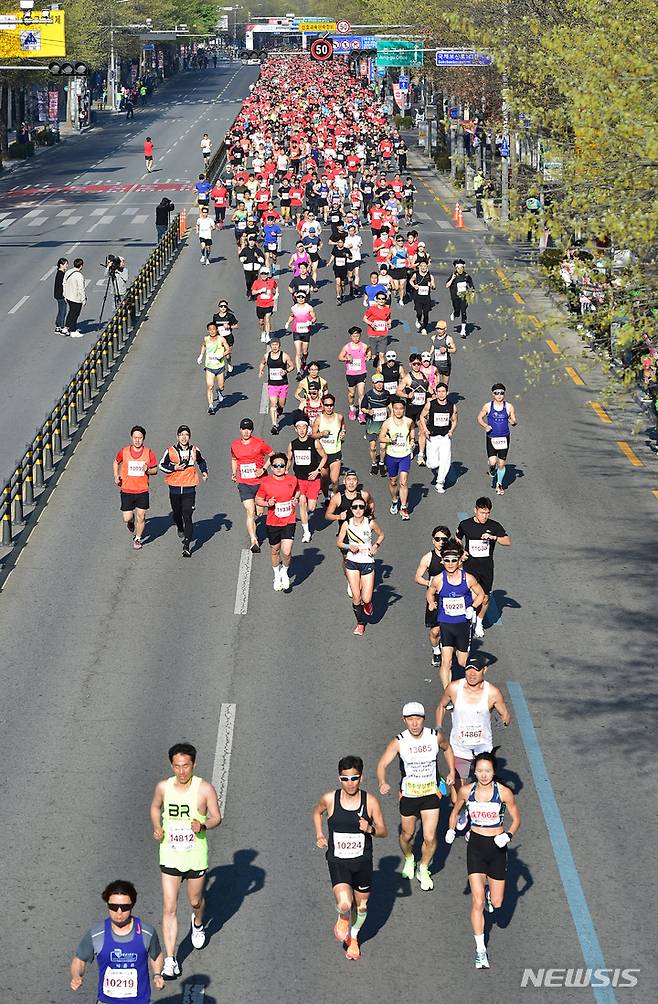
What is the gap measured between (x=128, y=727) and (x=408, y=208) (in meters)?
40.8

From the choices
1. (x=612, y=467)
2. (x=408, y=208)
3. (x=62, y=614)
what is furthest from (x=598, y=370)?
(x=408, y=208)

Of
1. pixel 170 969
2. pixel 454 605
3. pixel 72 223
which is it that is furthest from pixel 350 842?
pixel 72 223

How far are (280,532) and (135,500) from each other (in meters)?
2.45

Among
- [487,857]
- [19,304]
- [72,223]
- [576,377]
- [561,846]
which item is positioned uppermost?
[487,857]

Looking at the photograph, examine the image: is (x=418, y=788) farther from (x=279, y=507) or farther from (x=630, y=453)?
(x=630, y=453)

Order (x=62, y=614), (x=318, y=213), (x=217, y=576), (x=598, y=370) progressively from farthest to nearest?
(x=318, y=213)
(x=598, y=370)
(x=217, y=576)
(x=62, y=614)

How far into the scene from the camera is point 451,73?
2660 inches

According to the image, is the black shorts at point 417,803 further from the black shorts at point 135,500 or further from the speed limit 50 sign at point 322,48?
the speed limit 50 sign at point 322,48

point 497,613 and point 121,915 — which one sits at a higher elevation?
point 121,915

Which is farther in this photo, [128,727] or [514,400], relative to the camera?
[514,400]

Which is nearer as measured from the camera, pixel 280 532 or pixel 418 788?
pixel 418 788

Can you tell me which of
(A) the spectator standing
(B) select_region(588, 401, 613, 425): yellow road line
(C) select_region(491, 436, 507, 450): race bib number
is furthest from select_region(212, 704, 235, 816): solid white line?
(A) the spectator standing

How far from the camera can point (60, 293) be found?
35.3 metres

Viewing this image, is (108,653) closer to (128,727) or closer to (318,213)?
(128,727)
